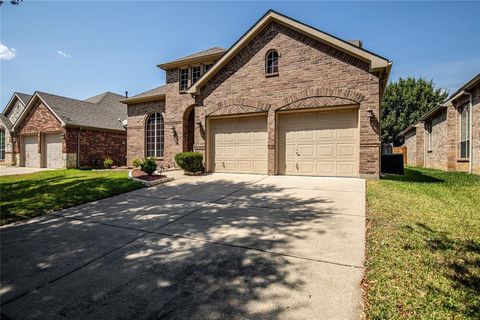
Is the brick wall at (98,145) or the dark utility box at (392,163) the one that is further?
the brick wall at (98,145)

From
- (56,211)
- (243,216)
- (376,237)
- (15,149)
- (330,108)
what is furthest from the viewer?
(15,149)

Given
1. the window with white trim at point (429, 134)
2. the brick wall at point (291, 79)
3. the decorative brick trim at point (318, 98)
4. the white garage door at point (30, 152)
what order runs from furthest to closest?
the white garage door at point (30, 152), the window with white trim at point (429, 134), the decorative brick trim at point (318, 98), the brick wall at point (291, 79)

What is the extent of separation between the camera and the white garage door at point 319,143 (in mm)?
9828

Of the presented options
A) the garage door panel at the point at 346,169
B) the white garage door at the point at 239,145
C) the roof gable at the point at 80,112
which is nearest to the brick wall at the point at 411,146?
the garage door panel at the point at 346,169

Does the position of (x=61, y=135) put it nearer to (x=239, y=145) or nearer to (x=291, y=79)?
(x=239, y=145)

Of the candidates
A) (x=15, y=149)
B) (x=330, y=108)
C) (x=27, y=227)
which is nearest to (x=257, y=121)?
(x=330, y=108)

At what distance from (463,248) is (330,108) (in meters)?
7.48

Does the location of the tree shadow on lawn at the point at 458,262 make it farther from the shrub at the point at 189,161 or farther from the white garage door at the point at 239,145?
the shrub at the point at 189,161

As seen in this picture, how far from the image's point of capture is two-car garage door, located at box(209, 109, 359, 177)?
32.5 feet

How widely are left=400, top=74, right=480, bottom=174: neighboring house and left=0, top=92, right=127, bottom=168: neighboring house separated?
23.5 m

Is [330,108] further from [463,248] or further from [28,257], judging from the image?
[28,257]

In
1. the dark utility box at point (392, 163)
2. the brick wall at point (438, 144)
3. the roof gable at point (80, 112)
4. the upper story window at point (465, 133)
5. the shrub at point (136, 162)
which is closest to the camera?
the dark utility box at point (392, 163)

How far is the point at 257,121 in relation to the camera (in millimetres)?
11445

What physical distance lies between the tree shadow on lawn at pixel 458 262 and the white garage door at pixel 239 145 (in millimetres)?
7619
